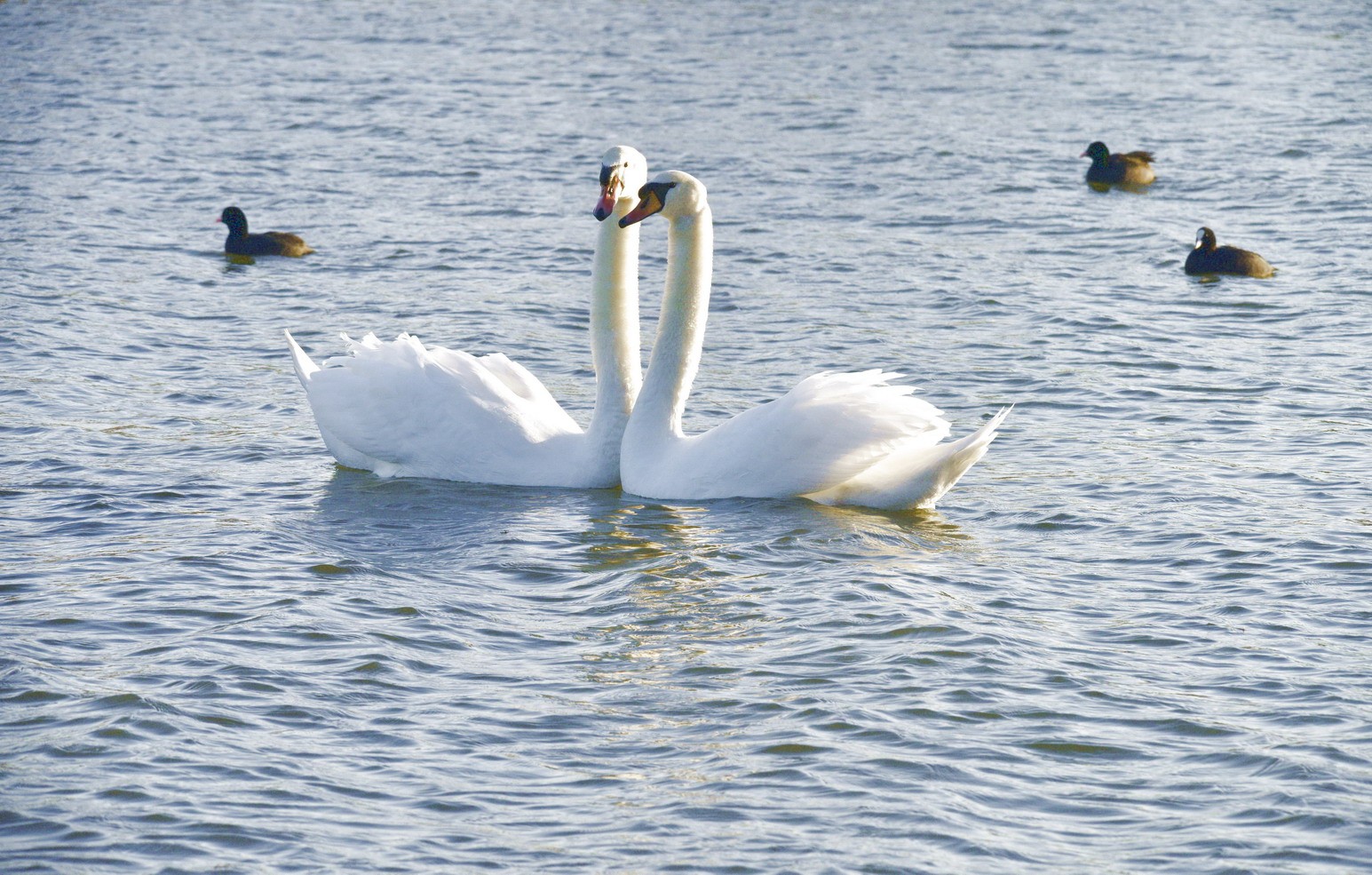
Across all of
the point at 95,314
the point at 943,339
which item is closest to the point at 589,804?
the point at 943,339

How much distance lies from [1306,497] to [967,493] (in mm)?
1837

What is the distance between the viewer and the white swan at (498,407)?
34.4 feet

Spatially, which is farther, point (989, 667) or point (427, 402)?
point (427, 402)

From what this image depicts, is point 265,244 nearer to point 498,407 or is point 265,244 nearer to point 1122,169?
point 498,407

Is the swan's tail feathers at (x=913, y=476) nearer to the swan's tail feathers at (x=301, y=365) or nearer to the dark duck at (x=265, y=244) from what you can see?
the swan's tail feathers at (x=301, y=365)

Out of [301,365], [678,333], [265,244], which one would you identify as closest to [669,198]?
[678,333]

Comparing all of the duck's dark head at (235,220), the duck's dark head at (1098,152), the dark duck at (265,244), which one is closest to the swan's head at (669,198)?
the dark duck at (265,244)

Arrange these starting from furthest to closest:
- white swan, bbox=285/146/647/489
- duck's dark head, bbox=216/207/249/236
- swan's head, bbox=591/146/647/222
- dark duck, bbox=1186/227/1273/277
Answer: duck's dark head, bbox=216/207/249/236 < dark duck, bbox=1186/227/1273/277 < white swan, bbox=285/146/647/489 < swan's head, bbox=591/146/647/222

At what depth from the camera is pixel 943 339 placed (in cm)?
1412

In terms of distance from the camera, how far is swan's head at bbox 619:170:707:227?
10.2m

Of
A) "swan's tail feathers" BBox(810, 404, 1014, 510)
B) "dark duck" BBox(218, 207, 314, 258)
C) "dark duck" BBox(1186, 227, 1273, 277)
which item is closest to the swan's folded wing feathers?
"swan's tail feathers" BBox(810, 404, 1014, 510)

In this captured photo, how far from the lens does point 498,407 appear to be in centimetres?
1046

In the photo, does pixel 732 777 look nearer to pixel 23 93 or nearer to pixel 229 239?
pixel 229 239

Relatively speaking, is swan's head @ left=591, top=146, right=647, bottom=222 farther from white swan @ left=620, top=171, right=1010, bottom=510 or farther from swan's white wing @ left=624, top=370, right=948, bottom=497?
swan's white wing @ left=624, top=370, right=948, bottom=497
